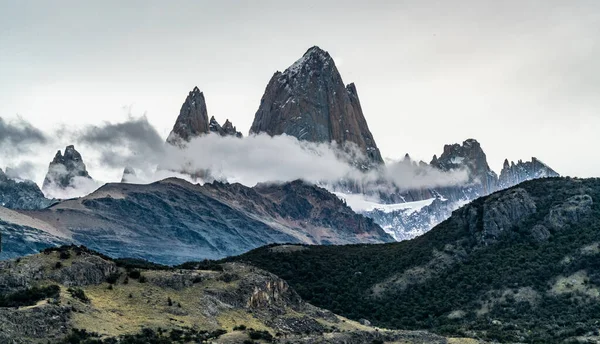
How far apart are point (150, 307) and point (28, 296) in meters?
25.4

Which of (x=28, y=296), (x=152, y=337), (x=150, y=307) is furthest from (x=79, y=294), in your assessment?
(x=152, y=337)

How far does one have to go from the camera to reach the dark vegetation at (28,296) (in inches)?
5517

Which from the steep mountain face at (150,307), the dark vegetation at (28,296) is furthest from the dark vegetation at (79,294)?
the dark vegetation at (28,296)

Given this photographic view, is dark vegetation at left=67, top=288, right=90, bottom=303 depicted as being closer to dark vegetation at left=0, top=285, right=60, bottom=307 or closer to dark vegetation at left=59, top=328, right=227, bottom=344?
dark vegetation at left=0, top=285, right=60, bottom=307

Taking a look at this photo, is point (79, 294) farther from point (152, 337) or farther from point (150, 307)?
point (152, 337)

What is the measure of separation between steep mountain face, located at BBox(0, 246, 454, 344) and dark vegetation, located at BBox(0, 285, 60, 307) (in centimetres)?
19

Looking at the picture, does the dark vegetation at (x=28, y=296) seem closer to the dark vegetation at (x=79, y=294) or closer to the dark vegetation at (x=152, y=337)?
the dark vegetation at (x=79, y=294)

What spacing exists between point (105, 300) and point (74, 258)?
662 inches

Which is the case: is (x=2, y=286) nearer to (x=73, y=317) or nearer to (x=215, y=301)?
(x=73, y=317)

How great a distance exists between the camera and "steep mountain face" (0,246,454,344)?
441 ft

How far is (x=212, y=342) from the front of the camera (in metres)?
139

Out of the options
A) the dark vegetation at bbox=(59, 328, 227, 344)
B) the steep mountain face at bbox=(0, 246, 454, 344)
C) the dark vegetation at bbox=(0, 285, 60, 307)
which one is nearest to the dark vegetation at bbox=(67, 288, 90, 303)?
the steep mountain face at bbox=(0, 246, 454, 344)

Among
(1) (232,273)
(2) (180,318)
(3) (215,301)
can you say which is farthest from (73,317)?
(1) (232,273)

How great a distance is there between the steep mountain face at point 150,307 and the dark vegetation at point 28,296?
0.63 feet
